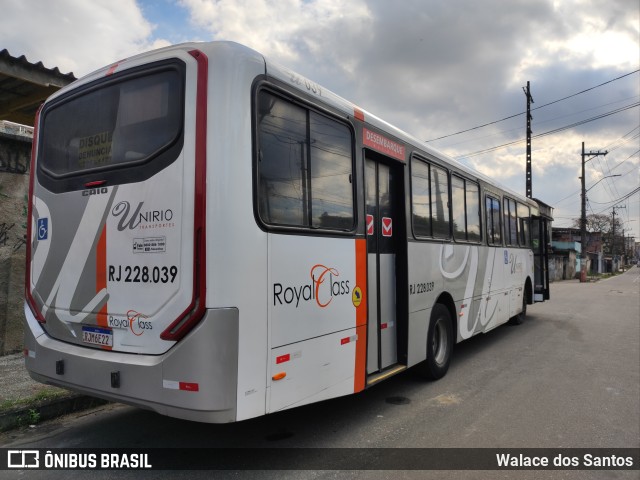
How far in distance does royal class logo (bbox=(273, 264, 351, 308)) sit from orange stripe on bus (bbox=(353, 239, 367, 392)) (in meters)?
0.27

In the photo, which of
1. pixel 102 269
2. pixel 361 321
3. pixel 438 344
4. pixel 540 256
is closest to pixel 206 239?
pixel 102 269

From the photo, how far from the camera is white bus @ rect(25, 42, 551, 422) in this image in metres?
3.11

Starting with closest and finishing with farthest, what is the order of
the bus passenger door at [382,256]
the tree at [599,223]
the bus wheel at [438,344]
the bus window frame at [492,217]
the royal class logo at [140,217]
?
the royal class logo at [140,217] → the bus passenger door at [382,256] → the bus wheel at [438,344] → the bus window frame at [492,217] → the tree at [599,223]

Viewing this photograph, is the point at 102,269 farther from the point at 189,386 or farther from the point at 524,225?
the point at 524,225

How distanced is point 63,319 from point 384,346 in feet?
10.3

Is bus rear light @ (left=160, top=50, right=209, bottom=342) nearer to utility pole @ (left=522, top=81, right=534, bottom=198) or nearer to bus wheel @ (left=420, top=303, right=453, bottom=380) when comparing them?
bus wheel @ (left=420, top=303, right=453, bottom=380)

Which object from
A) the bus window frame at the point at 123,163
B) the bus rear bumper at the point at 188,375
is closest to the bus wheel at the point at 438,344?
the bus rear bumper at the point at 188,375

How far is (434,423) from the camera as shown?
4.76m

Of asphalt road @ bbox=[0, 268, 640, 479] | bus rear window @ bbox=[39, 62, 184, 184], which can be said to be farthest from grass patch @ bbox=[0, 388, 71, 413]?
bus rear window @ bbox=[39, 62, 184, 184]

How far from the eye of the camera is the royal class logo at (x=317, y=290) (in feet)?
11.5

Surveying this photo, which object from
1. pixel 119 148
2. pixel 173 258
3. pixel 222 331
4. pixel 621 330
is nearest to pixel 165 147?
pixel 119 148

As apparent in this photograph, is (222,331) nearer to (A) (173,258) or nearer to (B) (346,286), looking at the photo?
(A) (173,258)

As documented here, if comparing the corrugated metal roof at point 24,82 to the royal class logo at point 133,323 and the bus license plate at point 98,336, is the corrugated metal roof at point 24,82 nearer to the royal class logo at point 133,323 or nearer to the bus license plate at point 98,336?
the bus license plate at point 98,336

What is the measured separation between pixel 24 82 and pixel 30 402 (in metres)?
5.22
